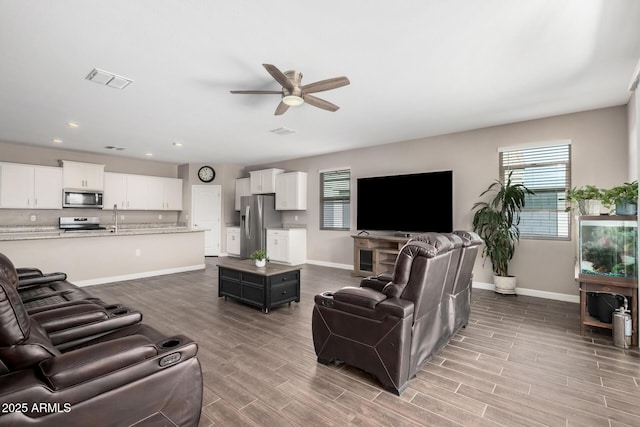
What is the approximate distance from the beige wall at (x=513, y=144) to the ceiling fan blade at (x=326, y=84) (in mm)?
3275

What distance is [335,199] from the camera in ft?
22.9

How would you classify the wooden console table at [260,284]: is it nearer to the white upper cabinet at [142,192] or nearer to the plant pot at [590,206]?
the plant pot at [590,206]

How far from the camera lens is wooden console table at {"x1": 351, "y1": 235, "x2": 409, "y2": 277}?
559cm

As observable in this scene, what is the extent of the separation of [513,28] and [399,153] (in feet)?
11.9

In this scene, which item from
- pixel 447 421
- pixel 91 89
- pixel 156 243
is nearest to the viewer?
pixel 447 421

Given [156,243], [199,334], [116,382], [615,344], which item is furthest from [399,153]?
[116,382]

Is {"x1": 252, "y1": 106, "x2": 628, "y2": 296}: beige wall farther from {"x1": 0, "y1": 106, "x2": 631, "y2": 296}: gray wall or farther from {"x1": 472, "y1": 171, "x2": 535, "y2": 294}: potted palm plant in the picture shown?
{"x1": 472, "y1": 171, "x2": 535, "y2": 294}: potted palm plant

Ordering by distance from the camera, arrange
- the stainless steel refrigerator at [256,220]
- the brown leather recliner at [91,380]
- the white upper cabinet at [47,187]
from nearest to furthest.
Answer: the brown leather recliner at [91,380] → the white upper cabinet at [47,187] → the stainless steel refrigerator at [256,220]

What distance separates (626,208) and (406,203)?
3.01 meters

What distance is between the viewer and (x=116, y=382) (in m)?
1.28

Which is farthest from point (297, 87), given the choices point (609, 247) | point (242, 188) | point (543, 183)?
point (242, 188)

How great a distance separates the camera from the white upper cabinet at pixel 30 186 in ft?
19.0

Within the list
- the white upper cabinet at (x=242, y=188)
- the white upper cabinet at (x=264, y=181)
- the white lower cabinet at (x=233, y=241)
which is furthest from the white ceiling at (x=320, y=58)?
the white lower cabinet at (x=233, y=241)

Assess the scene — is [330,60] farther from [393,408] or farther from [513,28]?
[393,408]
